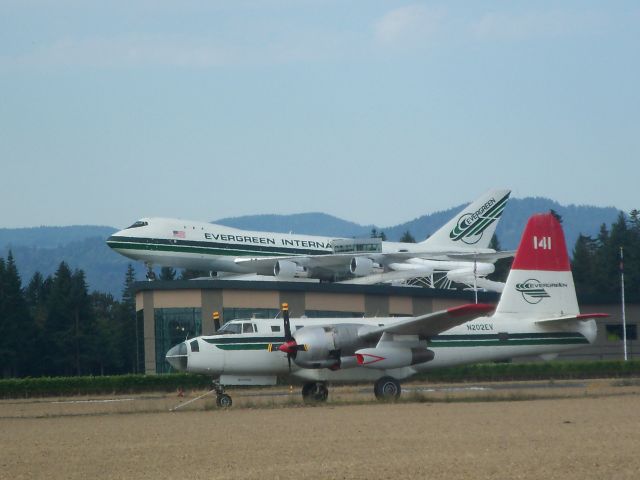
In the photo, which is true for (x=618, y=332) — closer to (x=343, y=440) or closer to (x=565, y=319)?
(x=565, y=319)

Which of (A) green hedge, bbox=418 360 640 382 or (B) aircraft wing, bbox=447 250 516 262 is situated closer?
(A) green hedge, bbox=418 360 640 382

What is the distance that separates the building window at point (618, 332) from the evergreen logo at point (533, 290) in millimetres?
34829

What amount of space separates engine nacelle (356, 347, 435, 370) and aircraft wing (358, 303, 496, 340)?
0.45 metres

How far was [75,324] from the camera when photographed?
9181 cm

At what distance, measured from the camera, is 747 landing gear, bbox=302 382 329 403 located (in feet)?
106

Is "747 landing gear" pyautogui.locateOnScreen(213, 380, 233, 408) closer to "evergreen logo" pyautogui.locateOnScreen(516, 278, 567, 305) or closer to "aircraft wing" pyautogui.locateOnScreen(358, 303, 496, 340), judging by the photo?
"aircraft wing" pyautogui.locateOnScreen(358, 303, 496, 340)

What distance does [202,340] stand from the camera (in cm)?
3145

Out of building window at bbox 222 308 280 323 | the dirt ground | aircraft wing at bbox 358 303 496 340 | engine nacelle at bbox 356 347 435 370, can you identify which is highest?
building window at bbox 222 308 280 323

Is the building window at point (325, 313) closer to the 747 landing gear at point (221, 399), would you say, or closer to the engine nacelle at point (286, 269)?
the engine nacelle at point (286, 269)

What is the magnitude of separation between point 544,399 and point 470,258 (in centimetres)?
3600

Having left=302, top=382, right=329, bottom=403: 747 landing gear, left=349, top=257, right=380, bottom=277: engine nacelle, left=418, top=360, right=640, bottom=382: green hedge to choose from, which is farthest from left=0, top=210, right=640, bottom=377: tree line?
left=302, top=382, right=329, bottom=403: 747 landing gear

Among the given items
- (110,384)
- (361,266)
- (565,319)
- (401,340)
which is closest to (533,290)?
(565,319)

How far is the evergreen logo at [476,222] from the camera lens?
233ft

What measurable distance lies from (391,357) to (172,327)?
30.8 m
